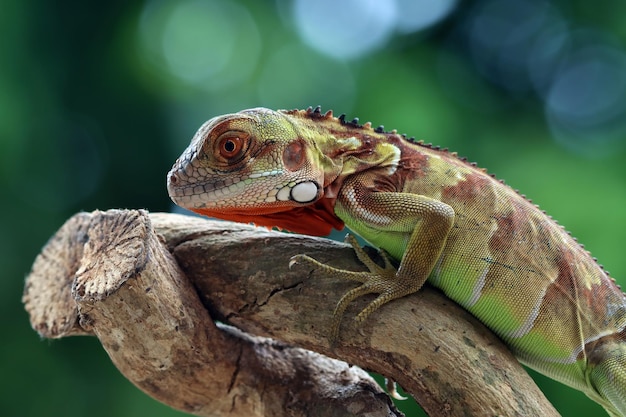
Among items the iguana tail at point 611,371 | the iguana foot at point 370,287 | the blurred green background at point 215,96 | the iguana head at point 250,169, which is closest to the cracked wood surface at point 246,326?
the iguana foot at point 370,287

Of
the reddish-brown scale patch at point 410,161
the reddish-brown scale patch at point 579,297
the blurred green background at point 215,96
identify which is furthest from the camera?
the blurred green background at point 215,96

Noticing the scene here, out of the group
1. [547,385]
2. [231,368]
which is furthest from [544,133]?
[231,368]

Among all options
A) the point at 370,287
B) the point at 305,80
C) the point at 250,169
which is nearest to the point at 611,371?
the point at 370,287

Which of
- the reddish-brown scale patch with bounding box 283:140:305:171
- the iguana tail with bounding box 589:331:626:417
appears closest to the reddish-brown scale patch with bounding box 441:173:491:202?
the reddish-brown scale patch with bounding box 283:140:305:171

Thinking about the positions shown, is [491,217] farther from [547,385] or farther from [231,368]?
[547,385]

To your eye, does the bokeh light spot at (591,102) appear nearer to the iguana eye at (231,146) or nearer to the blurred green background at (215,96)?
the blurred green background at (215,96)

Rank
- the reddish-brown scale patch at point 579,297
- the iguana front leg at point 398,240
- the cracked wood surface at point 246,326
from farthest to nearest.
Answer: the reddish-brown scale patch at point 579,297 → the iguana front leg at point 398,240 → the cracked wood surface at point 246,326

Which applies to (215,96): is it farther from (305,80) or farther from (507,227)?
(507,227)
